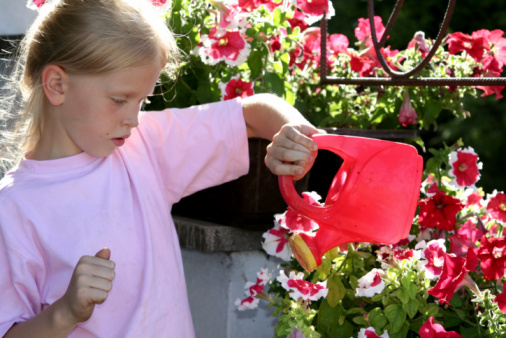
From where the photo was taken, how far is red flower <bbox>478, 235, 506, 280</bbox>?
131cm

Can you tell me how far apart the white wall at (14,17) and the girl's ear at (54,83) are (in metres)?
0.81

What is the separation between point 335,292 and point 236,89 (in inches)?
24.8

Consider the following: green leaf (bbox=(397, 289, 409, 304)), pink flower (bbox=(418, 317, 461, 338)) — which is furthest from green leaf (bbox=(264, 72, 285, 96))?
pink flower (bbox=(418, 317, 461, 338))

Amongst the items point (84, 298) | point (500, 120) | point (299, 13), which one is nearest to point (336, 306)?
point (84, 298)

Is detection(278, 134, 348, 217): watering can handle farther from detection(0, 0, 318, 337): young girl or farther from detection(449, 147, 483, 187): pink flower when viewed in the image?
detection(449, 147, 483, 187): pink flower

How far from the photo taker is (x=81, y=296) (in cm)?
113

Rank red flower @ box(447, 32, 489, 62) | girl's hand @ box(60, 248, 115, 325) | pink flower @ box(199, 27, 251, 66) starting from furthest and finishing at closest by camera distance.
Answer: red flower @ box(447, 32, 489, 62), pink flower @ box(199, 27, 251, 66), girl's hand @ box(60, 248, 115, 325)

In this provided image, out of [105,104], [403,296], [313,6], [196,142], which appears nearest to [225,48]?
[313,6]

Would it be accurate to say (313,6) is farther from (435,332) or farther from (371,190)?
(435,332)

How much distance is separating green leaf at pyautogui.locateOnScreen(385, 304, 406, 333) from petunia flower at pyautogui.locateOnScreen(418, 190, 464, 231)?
263 millimetres

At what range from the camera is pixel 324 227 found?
127 cm

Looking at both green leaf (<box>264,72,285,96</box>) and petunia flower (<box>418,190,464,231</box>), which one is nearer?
petunia flower (<box>418,190,464,231</box>)

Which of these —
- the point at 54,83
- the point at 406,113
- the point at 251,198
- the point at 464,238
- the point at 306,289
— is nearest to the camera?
the point at 54,83

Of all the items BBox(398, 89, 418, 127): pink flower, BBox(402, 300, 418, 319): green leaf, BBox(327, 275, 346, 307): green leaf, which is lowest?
BBox(327, 275, 346, 307): green leaf
